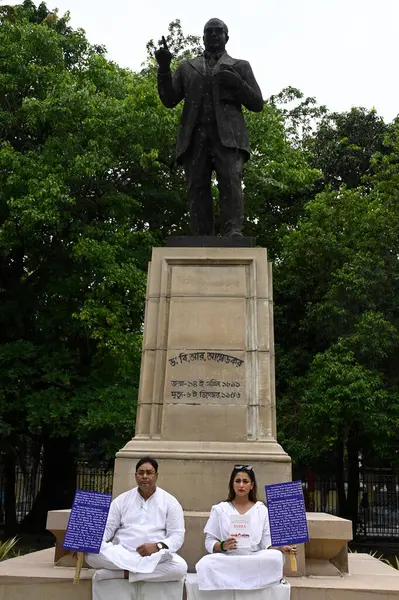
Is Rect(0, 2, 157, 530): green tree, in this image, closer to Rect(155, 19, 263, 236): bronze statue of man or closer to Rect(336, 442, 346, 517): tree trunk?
Rect(336, 442, 346, 517): tree trunk

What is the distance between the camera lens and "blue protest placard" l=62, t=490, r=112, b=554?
614cm

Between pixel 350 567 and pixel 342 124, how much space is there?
78.2ft

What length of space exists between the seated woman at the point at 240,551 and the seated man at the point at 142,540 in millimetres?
232

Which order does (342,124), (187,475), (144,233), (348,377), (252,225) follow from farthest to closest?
(342,124) < (252,225) < (144,233) < (348,377) < (187,475)

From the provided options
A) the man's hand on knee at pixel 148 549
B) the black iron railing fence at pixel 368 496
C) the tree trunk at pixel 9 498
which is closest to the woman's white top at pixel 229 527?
the man's hand on knee at pixel 148 549

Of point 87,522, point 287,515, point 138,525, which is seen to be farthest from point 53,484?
point 287,515

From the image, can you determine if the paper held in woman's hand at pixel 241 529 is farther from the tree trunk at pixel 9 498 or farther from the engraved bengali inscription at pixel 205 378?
the tree trunk at pixel 9 498

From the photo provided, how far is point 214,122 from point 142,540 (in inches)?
205

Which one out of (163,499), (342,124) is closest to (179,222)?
(342,124)

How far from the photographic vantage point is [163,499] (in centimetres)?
657

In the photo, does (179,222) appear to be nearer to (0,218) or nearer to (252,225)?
(252,225)

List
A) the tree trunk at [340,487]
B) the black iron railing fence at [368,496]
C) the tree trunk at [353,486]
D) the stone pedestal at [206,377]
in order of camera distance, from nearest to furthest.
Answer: the stone pedestal at [206,377] < the tree trunk at [353,486] < the tree trunk at [340,487] < the black iron railing fence at [368,496]

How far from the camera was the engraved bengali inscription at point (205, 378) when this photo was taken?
28.1 feet

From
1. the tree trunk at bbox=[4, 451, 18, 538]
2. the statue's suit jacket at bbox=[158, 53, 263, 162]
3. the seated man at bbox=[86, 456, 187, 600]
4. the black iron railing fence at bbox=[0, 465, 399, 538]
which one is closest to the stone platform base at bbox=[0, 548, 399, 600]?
the seated man at bbox=[86, 456, 187, 600]
